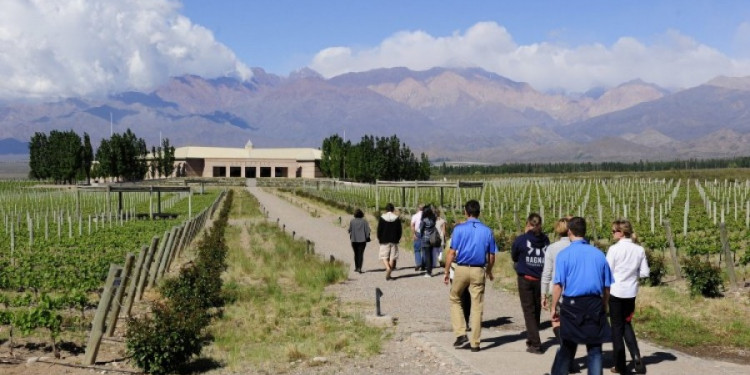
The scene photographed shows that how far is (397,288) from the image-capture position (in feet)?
57.5

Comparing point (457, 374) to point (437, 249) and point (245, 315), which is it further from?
point (437, 249)

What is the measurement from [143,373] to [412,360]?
11.5ft

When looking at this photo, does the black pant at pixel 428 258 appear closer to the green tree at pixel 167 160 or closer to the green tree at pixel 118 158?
the green tree at pixel 118 158

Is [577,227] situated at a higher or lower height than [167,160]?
lower

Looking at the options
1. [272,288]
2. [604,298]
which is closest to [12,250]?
[272,288]

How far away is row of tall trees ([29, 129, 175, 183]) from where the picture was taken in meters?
103

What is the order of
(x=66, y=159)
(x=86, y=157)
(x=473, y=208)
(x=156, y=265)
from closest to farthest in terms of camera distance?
(x=473, y=208)
(x=156, y=265)
(x=66, y=159)
(x=86, y=157)

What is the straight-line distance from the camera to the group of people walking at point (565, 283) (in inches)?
328

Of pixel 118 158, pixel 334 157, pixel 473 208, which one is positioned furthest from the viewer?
pixel 334 157

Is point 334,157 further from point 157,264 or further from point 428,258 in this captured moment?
point 157,264

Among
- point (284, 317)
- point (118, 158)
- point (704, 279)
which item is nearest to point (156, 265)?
point (284, 317)

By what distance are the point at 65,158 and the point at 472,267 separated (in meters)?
100

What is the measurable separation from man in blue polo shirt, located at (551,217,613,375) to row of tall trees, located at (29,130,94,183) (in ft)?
313

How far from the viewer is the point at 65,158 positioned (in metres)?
103
